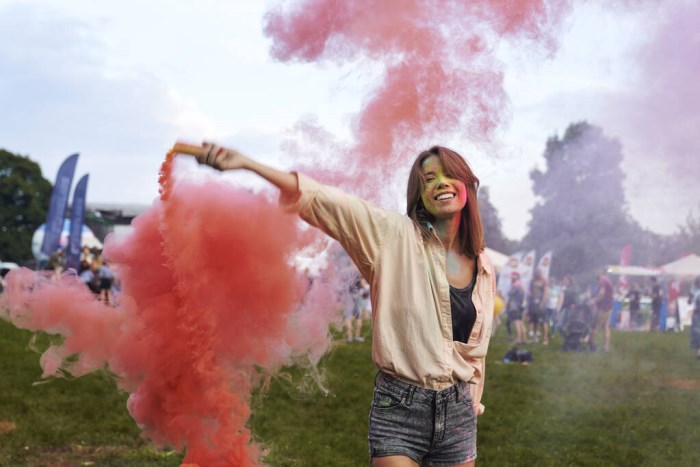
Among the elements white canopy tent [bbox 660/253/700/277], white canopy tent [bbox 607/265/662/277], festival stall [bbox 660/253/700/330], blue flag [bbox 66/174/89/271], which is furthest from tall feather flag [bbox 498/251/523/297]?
blue flag [bbox 66/174/89/271]

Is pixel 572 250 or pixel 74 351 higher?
pixel 572 250

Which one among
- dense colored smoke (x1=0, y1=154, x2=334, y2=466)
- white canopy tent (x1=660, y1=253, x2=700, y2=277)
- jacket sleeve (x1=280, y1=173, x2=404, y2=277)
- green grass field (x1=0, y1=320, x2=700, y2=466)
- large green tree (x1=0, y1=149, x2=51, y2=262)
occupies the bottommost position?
green grass field (x1=0, y1=320, x2=700, y2=466)

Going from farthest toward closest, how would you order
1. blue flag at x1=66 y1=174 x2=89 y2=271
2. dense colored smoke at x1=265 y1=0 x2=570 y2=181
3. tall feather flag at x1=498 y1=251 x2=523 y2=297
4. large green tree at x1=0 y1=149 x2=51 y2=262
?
large green tree at x1=0 y1=149 x2=51 y2=262
tall feather flag at x1=498 y1=251 x2=523 y2=297
blue flag at x1=66 y1=174 x2=89 y2=271
dense colored smoke at x1=265 y1=0 x2=570 y2=181

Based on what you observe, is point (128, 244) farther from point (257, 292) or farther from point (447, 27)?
point (447, 27)

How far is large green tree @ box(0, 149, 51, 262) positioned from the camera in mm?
41844

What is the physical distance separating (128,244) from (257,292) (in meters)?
0.63

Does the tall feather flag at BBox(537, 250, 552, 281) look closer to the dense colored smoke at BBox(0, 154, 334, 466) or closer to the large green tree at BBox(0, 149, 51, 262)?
the dense colored smoke at BBox(0, 154, 334, 466)

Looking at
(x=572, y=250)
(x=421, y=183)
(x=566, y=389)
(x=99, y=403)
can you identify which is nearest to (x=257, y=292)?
(x=421, y=183)

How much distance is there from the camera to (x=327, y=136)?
3.77m

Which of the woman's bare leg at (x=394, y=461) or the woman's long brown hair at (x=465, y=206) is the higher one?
the woman's long brown hair at (x=465, y=206)

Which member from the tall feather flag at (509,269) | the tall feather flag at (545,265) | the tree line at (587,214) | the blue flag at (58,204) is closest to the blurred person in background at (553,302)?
the tall feather flag at (545,265)

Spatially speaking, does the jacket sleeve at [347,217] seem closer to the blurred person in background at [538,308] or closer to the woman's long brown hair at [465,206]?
the woman's long brown hair at [465,206]

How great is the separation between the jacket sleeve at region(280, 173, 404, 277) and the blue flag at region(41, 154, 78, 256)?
51.6 feet

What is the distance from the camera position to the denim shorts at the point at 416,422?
8.11 feet
